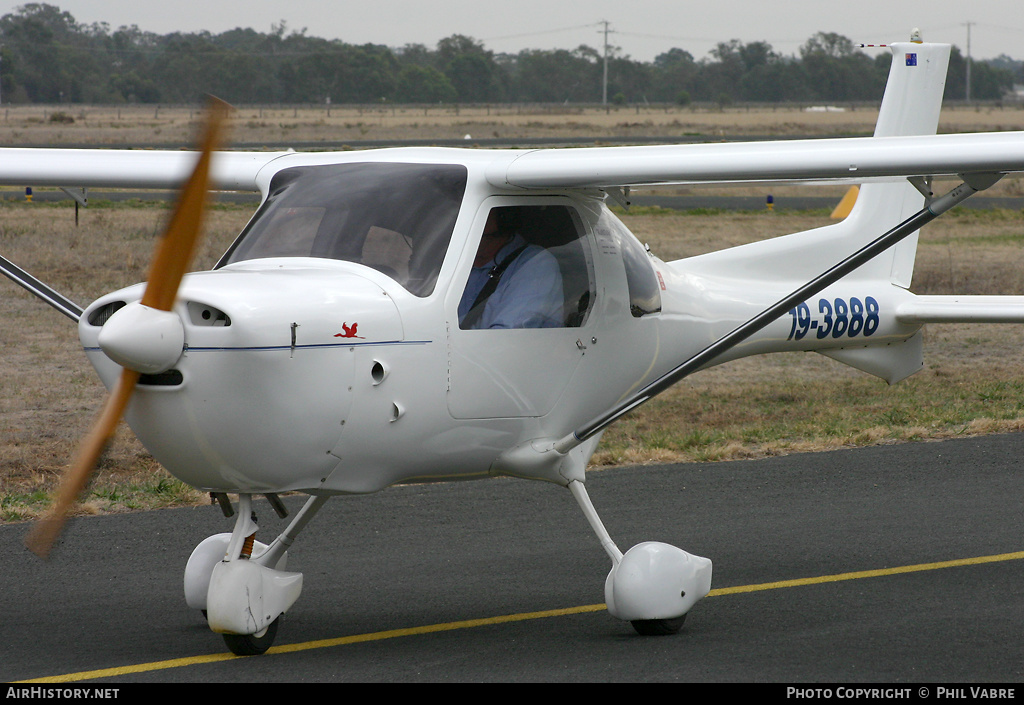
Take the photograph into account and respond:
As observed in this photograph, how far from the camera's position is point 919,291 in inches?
729

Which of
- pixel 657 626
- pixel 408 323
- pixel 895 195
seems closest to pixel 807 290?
pixel 657 626

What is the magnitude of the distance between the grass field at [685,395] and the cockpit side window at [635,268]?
2326 mm

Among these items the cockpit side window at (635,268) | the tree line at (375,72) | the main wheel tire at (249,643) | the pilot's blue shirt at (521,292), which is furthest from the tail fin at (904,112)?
the tree line at (375,72)

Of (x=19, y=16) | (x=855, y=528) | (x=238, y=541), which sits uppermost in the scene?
(x=19, y=16)

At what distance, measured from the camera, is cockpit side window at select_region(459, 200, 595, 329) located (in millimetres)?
5809

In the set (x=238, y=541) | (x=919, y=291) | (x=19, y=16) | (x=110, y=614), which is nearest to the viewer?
(x=238, y=541)

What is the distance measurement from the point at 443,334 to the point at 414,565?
2.50 meters

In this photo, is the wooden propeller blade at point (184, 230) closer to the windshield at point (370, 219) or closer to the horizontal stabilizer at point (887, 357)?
the windshield at point (370, 219)

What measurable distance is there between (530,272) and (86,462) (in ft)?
7.48

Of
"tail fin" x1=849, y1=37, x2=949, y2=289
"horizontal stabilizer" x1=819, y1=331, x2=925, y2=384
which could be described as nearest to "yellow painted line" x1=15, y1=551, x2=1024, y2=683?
"horizontal stabilizer" x1=819, y1=331, x2=925, y2=384

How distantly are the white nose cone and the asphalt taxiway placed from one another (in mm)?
1540

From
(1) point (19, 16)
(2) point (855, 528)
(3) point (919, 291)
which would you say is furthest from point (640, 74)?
(2) point (855, 528)
